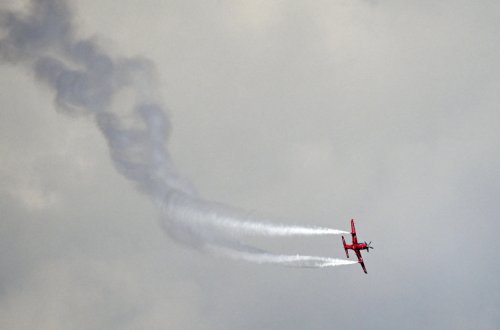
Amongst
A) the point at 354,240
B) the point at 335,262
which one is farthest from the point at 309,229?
the point at 354,240

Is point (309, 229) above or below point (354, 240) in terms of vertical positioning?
below

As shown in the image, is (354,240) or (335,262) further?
(354,240)

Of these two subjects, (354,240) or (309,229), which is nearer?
(309,229)

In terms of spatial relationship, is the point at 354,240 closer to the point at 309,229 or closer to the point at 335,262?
the point at 335,262

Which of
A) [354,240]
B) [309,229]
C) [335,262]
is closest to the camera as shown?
[309,229]

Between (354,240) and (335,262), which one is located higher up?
(354,240)

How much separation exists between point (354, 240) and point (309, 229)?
1983cm

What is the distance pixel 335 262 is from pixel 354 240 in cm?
919

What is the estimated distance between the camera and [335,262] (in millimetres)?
98750

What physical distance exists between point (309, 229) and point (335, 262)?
12028mm

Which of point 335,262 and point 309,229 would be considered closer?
point 309,229

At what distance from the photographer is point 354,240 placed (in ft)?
350

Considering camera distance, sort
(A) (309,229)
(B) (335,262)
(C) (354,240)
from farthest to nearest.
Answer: (C) (354,240) → (B) (335,262) → (A) (309,229)
